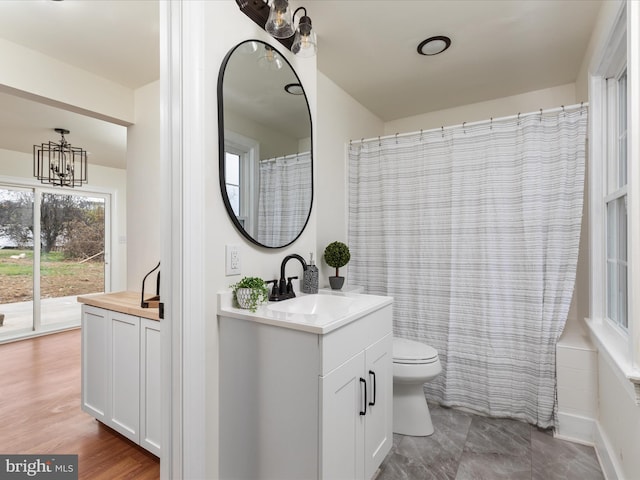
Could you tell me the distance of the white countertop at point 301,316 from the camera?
117cm

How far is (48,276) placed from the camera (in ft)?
15.3

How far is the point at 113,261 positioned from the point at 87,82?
145 inches

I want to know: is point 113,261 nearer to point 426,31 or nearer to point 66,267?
point 66,267

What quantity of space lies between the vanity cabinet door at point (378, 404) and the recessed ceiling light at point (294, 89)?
4.37 feet

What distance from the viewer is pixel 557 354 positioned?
203 centimetres

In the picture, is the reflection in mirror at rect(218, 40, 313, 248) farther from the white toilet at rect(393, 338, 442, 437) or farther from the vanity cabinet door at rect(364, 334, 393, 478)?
the white toilet at rect(393, 338, 442, 437)

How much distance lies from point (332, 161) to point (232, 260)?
1.42m

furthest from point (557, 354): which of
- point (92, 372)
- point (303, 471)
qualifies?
point (92, 372)

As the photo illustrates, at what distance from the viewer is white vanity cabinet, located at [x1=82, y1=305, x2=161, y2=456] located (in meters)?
1.80

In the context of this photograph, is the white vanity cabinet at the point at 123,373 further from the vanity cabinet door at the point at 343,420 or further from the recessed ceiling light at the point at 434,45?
the recessed ceiling light at the point at 434,45

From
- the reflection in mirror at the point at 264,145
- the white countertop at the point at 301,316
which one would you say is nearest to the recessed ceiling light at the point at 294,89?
the reflection in mirror at the point at 264,145

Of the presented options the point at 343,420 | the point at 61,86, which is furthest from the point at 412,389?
the point at 61,86

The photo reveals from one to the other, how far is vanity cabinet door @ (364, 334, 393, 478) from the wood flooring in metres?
1.13

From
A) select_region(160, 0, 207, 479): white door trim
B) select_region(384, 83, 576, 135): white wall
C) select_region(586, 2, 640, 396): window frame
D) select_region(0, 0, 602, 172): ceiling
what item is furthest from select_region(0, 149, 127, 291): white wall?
select_region(586, 2, 640, 396): window frame
